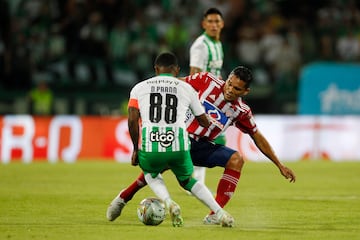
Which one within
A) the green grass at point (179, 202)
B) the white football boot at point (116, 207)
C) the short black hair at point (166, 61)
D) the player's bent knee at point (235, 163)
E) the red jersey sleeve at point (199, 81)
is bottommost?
the green grass at point (179, 202)

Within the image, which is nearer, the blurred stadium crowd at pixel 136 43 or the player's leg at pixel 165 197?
the player's leg at pixel 165 197

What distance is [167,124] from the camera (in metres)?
8.77

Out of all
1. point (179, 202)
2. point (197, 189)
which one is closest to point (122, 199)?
point (197, 189)

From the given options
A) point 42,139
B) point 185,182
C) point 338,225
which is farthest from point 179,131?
point 42,139

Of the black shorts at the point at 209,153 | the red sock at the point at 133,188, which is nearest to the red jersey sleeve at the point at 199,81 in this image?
the black shorts at the point at 209,153

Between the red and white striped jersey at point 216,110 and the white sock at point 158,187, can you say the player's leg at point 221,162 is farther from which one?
the white sock at point 158,187

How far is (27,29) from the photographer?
22.4m

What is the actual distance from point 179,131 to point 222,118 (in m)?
1.02

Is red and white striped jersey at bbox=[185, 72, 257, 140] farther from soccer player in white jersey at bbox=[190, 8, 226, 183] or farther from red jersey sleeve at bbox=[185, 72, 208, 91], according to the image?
soccer player in white jersey at bbox=[190, 8, 226, 183]

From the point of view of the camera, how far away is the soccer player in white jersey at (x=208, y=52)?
12648 mm

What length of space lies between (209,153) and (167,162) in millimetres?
929

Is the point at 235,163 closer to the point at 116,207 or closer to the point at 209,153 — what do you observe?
the point at 209,153

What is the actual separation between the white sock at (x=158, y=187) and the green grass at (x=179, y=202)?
319mm

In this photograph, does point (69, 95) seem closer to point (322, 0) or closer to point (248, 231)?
point (322, 0)
